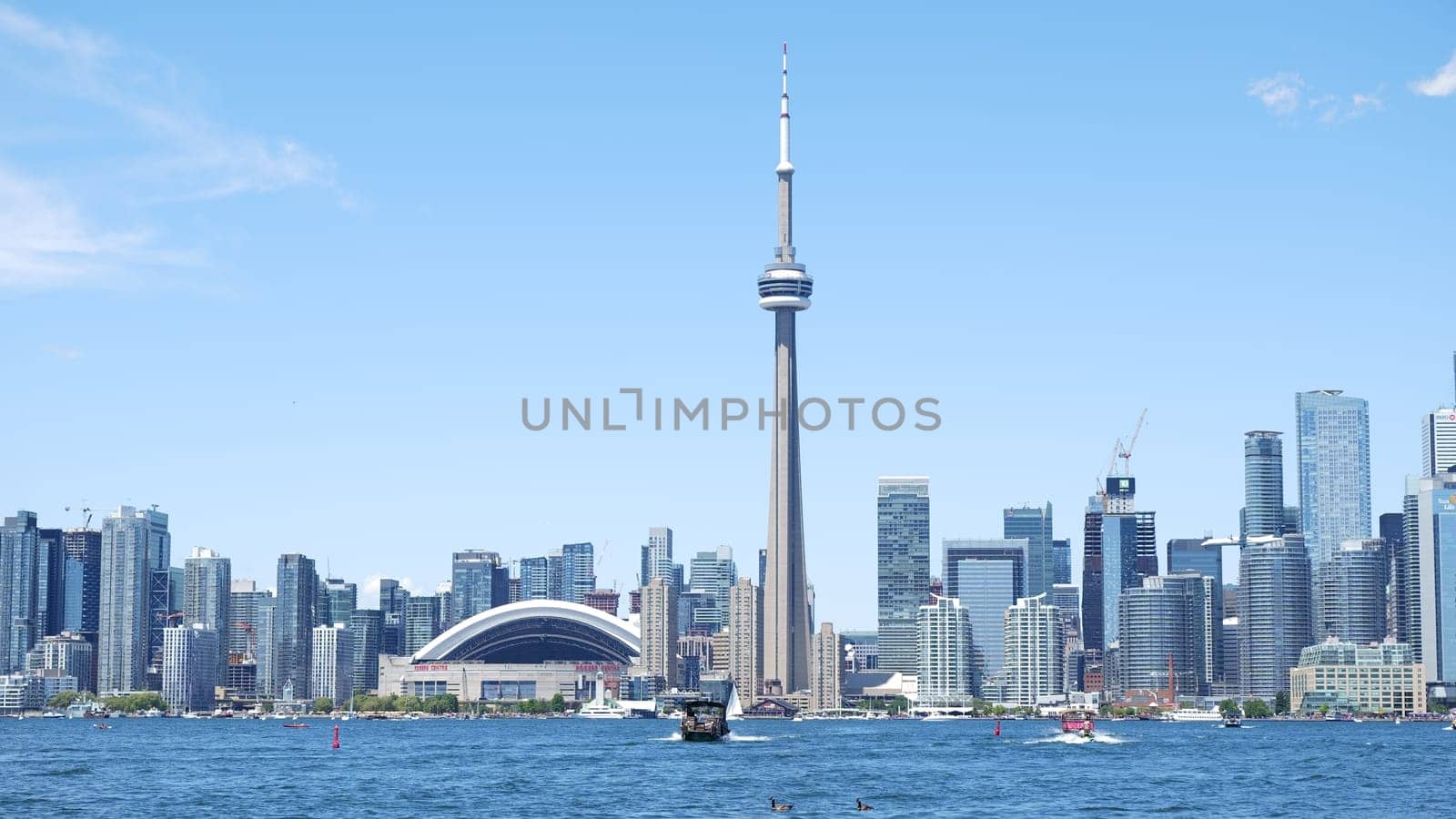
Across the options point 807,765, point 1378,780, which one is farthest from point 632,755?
point 1378,780

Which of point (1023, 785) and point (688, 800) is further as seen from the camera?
point (1023, 785)

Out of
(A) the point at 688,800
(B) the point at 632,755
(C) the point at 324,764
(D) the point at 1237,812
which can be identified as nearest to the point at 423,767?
(C) the point at 324,764

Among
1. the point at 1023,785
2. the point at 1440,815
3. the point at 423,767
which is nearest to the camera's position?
the point at 1440,815

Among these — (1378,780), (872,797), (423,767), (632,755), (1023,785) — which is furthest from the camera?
(632,755)

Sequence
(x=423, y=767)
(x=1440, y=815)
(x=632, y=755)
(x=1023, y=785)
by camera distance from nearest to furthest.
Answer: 1. (x=1440, y=815)
2. (x=1023, y=785)
3. (x=423, y=767)
4. (x=632, y=755)

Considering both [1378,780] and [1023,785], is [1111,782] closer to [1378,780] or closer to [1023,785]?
[1023,785]

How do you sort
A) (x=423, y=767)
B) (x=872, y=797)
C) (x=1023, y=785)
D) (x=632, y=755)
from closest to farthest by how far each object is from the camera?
(x=872, y=797), (x=1023, y=785), (x=423, y=767), (x=632, y=755)

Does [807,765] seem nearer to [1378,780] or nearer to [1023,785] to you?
[1023,785]

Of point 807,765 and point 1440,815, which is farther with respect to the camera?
point 807,765
